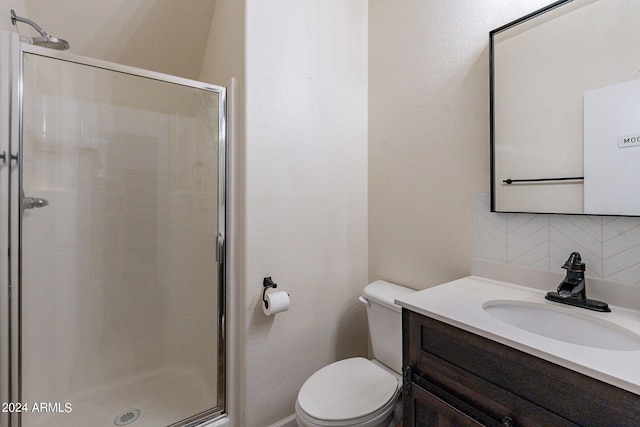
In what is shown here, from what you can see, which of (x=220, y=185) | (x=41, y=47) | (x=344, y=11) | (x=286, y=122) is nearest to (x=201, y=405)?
(x=220, y=185)

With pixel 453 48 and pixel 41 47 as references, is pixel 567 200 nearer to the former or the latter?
pixel 453 48

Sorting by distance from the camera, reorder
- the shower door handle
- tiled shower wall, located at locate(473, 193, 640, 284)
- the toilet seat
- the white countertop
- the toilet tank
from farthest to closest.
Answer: the toilet tank → the shower door handle → the toilet seat → tiled shower wall, located at locate(473, 193, 640, 284) → the white countertop

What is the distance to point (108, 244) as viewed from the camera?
1782 millimetres

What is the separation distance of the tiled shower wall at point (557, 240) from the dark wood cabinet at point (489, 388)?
530 millimetres

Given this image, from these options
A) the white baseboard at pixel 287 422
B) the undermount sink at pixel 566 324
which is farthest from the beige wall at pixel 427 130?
the white baseboard at pixel 287 422

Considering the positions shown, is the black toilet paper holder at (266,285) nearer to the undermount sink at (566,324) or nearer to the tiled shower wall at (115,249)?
the tiled shower wall at (115,249)

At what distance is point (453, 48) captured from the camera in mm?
1352

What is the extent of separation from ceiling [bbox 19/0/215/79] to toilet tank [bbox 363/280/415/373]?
195cm

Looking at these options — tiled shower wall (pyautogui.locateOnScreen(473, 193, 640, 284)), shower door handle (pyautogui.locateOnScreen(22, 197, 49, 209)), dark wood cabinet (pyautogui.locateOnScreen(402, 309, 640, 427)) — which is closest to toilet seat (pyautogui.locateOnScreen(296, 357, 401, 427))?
dark wood cabinet (pyautogui.locateOnScreen(402, 309, 640, 427))

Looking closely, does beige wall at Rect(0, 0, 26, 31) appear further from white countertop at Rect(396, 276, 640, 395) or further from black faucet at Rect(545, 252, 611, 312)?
black faucet at Rect(545, 252, 611, 312)

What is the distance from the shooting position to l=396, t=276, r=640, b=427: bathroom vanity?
1.97 ft

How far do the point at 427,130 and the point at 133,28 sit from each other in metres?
1.85

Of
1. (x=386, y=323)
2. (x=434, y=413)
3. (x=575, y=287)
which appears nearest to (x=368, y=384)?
(x=386, y=323)

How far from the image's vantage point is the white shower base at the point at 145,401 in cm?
149
